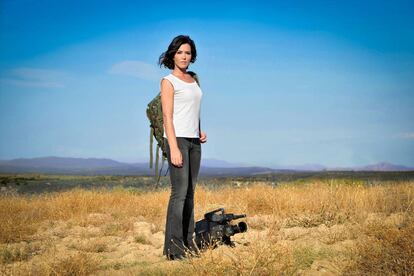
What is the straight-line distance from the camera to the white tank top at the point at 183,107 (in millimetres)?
4609

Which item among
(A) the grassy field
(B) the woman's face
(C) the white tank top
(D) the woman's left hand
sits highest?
(B) the woman's face

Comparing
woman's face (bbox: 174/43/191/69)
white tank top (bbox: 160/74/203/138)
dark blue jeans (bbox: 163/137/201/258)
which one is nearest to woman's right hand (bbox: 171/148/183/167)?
dark blue jeans (bbox: 163/137/201/258)

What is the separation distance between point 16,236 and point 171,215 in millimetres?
3257

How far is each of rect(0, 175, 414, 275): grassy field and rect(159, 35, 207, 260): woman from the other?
1.37 ft

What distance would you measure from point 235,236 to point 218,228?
1574 millimetres

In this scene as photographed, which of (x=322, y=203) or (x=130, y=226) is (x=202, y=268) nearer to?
(x=130, y=226)

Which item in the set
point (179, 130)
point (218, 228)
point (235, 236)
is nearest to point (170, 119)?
point (179, 130)

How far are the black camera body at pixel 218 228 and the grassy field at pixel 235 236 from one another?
199mm

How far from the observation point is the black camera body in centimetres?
473

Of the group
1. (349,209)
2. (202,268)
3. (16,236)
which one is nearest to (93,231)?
(16,236)

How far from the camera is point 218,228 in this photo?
474 centimetres

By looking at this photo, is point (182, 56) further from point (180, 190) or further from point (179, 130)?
point (180, 190)

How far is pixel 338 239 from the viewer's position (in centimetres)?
525

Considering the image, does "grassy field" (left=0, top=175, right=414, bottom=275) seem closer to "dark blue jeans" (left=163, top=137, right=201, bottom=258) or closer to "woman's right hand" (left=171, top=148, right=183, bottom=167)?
"dark blue jeans" (left=163, top=137, right=201, bottom=258)
